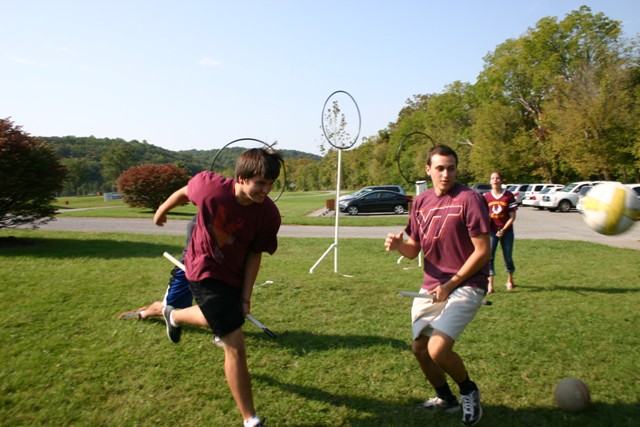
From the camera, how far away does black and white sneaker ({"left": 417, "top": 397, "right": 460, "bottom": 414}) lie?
359 centimetres

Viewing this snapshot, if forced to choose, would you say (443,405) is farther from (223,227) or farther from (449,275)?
(223,227)

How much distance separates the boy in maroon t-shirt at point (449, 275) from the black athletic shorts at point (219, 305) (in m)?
1.48

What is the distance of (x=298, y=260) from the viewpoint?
1113 centimetres

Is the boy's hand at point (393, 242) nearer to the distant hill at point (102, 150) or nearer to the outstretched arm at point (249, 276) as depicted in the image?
the outstretched arm at point (249, 276)

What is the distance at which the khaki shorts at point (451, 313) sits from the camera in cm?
330

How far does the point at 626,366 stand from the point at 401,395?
2505 millimetres

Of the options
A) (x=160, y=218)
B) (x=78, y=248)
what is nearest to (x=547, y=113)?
(x=78, y=248)

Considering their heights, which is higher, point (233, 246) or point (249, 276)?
point (233, 246)

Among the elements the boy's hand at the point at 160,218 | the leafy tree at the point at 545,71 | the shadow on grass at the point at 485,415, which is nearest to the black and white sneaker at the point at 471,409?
the shadow on grass at the point at 485,415

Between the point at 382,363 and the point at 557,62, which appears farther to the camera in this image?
the point at 557,62

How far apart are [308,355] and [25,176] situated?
10374 mm

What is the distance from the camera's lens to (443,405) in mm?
3619

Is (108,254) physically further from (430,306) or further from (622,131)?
(622,131)

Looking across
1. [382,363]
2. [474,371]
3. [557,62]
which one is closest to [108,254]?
[382,363]
